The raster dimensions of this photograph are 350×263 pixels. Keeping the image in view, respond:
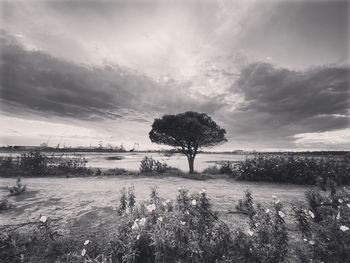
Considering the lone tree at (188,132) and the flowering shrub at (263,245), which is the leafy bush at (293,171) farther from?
the flowering shrub at (263,245)

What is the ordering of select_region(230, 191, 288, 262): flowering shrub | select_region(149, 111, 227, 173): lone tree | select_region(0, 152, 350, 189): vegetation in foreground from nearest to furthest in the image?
select_region(230, 191, 288, 262): flowering shrub < select_region(0, 152, 350, 189): vegetation in foreground < select_region(149, 111, 227, 173): lone tree

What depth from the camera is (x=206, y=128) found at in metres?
13.3

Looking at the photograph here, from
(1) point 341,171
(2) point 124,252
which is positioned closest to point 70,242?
(2) point 124,252

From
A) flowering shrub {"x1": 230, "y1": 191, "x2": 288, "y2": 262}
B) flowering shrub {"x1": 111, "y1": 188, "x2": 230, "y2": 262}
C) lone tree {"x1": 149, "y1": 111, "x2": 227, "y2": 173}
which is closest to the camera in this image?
flowering shrub {"x1": 111, "y1": 188, "x2": 230, "y2": 262}

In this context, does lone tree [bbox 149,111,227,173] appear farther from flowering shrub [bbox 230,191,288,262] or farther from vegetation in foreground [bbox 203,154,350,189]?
flowering shrub [bbox 230,191,288,262]

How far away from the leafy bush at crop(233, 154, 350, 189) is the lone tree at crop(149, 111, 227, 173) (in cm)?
386

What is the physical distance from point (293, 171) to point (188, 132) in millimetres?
7404

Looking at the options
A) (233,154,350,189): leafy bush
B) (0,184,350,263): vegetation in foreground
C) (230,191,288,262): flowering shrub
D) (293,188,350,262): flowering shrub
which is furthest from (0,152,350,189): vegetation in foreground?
(230,191,288,262): flowering shrub

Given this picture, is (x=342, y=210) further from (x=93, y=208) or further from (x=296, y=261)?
(x=93, y=208)

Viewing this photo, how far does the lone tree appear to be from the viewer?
13.0 metres

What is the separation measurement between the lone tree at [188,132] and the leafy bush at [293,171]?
3864 millimetres

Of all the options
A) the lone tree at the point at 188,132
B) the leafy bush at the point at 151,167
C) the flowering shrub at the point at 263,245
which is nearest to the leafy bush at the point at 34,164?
the leafy bush at the point at 151,167

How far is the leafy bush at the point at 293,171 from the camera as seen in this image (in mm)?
9086

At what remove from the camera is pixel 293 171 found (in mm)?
9805
